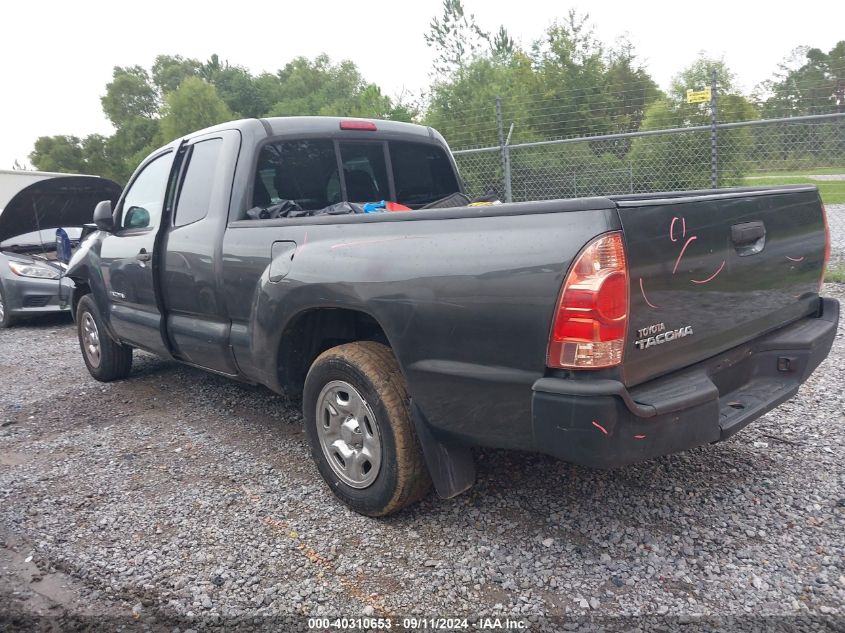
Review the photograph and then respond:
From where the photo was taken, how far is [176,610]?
2428 millimetres

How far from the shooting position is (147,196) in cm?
470

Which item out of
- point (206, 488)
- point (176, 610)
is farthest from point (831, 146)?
point (176, 610)

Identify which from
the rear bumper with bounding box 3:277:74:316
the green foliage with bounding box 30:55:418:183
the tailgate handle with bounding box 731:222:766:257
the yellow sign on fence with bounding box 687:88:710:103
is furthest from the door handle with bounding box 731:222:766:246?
the green foliage with bounding box 30:55:418:183

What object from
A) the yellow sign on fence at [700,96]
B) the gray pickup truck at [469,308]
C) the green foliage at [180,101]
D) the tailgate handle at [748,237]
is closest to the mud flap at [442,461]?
the gray pickup truck at [469,308]

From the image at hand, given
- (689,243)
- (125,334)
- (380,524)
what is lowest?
(380,524)

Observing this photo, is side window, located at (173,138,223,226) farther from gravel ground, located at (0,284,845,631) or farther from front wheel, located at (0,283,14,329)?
front wheel, located at (0,283,14,329)

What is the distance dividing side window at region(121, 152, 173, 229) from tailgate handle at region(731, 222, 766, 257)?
11.4 ft

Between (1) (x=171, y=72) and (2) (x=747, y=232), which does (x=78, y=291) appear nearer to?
(2) (x=747, y=232)

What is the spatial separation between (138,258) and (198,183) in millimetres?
785

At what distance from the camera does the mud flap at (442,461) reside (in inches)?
104

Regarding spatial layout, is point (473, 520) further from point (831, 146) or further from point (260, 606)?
point (831, 146)

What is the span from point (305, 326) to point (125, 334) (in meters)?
2.26

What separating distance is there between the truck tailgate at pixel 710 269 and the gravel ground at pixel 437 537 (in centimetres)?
78

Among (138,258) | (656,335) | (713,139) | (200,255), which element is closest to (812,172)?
(713,139)
